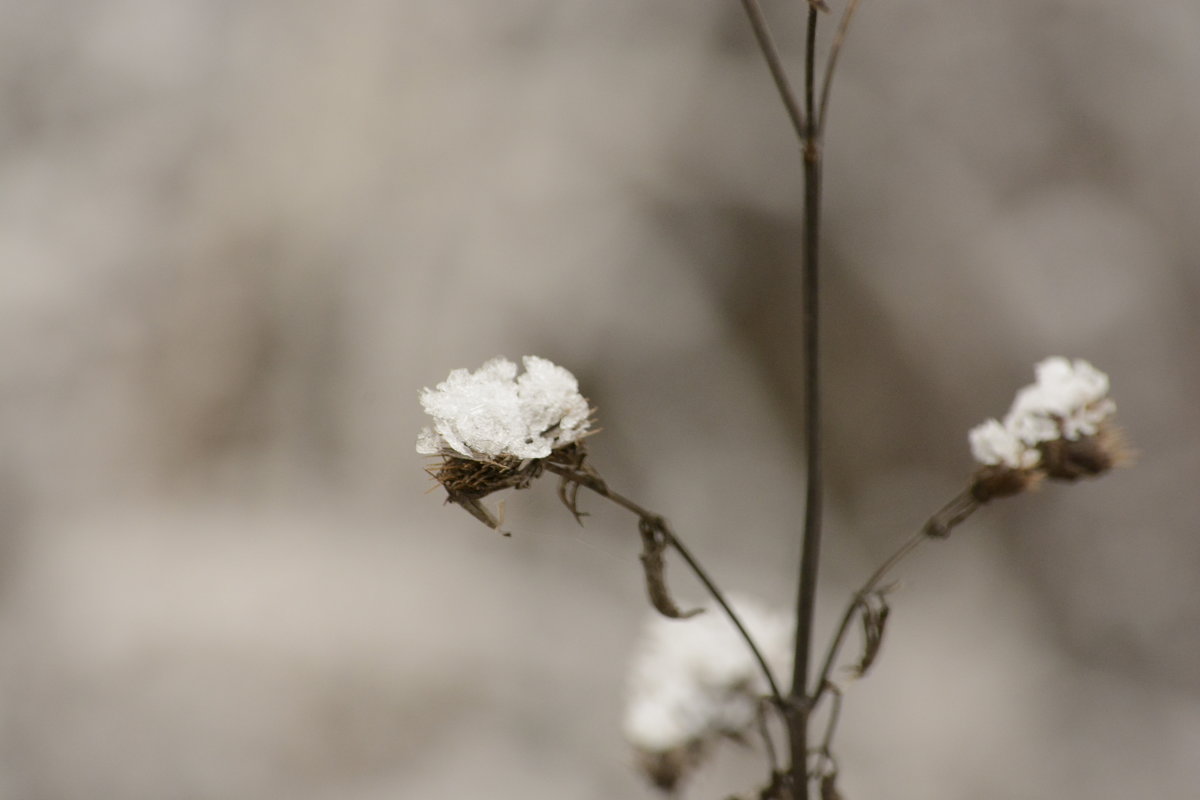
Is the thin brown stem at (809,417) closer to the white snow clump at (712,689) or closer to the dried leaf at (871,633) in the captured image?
the dried leaf at (871,633)

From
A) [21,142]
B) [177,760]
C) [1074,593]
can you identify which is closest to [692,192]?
[1074,593]

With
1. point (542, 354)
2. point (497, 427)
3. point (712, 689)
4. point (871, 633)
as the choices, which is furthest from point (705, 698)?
point (542, 354)

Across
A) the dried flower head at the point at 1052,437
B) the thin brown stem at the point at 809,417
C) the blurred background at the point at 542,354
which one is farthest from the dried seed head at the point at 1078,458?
the blurred background at the point at 542,354

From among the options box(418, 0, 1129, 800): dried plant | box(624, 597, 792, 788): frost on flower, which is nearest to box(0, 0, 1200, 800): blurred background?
box(624, 597, 792, 788): frost on flower

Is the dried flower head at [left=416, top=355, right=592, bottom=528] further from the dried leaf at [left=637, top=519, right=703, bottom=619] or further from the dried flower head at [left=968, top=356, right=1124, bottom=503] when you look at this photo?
the dried flower head at [left=968, top=356, right=1124, bottom=503]

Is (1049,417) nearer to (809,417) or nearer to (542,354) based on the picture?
(809,417)

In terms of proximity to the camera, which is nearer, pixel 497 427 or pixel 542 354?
pixel 497 427
